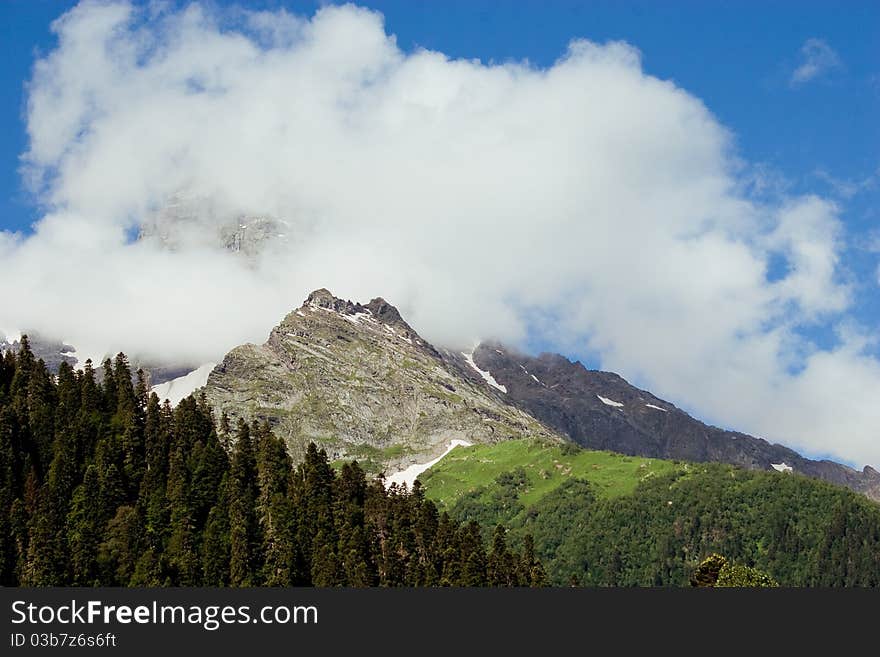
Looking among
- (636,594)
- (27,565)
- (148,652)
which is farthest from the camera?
(27,565)

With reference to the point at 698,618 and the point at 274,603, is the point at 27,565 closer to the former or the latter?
the point at 274,603

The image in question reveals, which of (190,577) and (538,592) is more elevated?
(190,577)

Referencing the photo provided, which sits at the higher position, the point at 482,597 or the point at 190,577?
the point at 190,577

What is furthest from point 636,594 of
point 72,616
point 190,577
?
point 190,577

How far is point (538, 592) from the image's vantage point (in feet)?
283

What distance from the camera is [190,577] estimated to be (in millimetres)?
199375

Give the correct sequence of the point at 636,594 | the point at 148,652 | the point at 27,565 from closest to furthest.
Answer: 1. the point at 148,652
2. the point at 636,594
3. the point at 27,565

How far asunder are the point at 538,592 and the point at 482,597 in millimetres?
4583

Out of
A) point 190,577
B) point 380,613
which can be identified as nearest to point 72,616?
point 380,613

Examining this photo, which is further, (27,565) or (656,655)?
(27,565)

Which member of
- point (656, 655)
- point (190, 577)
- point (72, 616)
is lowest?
point (656, 655)

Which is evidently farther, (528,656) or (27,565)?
(27,565)

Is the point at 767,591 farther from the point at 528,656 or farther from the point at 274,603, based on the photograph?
the point at 274,603

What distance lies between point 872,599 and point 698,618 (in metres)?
14.2
